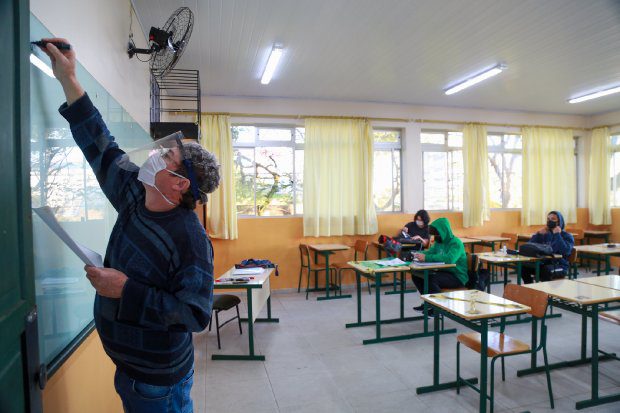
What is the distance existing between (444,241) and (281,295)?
2835 millimetres

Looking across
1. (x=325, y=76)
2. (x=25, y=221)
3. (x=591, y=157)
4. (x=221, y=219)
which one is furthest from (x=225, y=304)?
(x=591, y=157)

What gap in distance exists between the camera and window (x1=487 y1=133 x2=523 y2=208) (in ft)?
24.7

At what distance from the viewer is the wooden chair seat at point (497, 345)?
2.42 meters

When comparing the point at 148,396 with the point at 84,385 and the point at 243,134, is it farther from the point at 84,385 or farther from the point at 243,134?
the point at 243,134

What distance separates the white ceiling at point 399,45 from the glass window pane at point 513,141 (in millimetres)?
1311

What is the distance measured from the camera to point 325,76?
17.3 feet

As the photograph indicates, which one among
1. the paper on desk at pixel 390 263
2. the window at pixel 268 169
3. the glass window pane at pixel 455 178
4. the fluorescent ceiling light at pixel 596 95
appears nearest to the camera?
the paper on desk at pixel 390 263

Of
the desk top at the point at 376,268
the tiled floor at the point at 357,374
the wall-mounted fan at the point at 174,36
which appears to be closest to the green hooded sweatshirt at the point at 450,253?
the desk top at the point at 376,268

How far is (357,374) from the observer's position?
3090mm

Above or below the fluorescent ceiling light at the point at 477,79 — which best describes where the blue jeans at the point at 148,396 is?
below

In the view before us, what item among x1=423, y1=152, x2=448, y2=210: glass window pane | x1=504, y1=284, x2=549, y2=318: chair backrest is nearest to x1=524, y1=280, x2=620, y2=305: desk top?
x1=504, y1=284, x2=549, y2=318: chair backrest

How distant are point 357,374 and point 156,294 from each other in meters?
2.45

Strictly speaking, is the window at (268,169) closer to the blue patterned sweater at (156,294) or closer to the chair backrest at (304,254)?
the chair backrest at (304,254)

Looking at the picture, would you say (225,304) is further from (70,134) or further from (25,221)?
(25,221)
